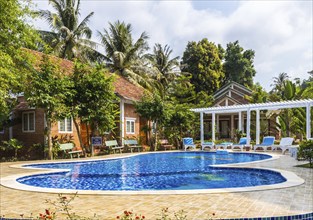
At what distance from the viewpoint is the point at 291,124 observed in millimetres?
26094

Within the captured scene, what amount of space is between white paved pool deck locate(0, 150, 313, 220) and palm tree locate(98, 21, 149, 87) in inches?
1007

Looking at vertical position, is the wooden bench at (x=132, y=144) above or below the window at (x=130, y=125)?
below

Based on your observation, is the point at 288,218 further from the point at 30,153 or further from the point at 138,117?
the point at 138,117

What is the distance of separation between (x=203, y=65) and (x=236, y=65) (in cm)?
690

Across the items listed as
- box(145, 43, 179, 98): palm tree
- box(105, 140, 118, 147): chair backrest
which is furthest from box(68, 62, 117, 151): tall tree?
box(145, 43, 179, 98): palm tree

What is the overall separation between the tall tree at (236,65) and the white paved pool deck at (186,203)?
38668 millimetres

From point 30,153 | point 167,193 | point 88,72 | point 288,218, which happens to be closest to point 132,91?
point 88,72

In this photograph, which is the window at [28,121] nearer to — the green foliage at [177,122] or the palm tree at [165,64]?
the green foliage at [177,122]

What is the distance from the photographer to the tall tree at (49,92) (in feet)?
51.5

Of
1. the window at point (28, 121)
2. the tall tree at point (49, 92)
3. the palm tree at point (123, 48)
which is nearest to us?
the tall tree at point (49, 92)

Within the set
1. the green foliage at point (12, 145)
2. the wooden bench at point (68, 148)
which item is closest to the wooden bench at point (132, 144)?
the wooden bench at point (68, 148)

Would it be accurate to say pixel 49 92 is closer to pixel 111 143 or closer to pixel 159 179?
pixel 111 143

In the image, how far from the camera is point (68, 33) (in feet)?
101

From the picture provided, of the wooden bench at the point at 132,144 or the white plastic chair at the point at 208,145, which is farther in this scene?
the white plastic chair at the point at 208,145
